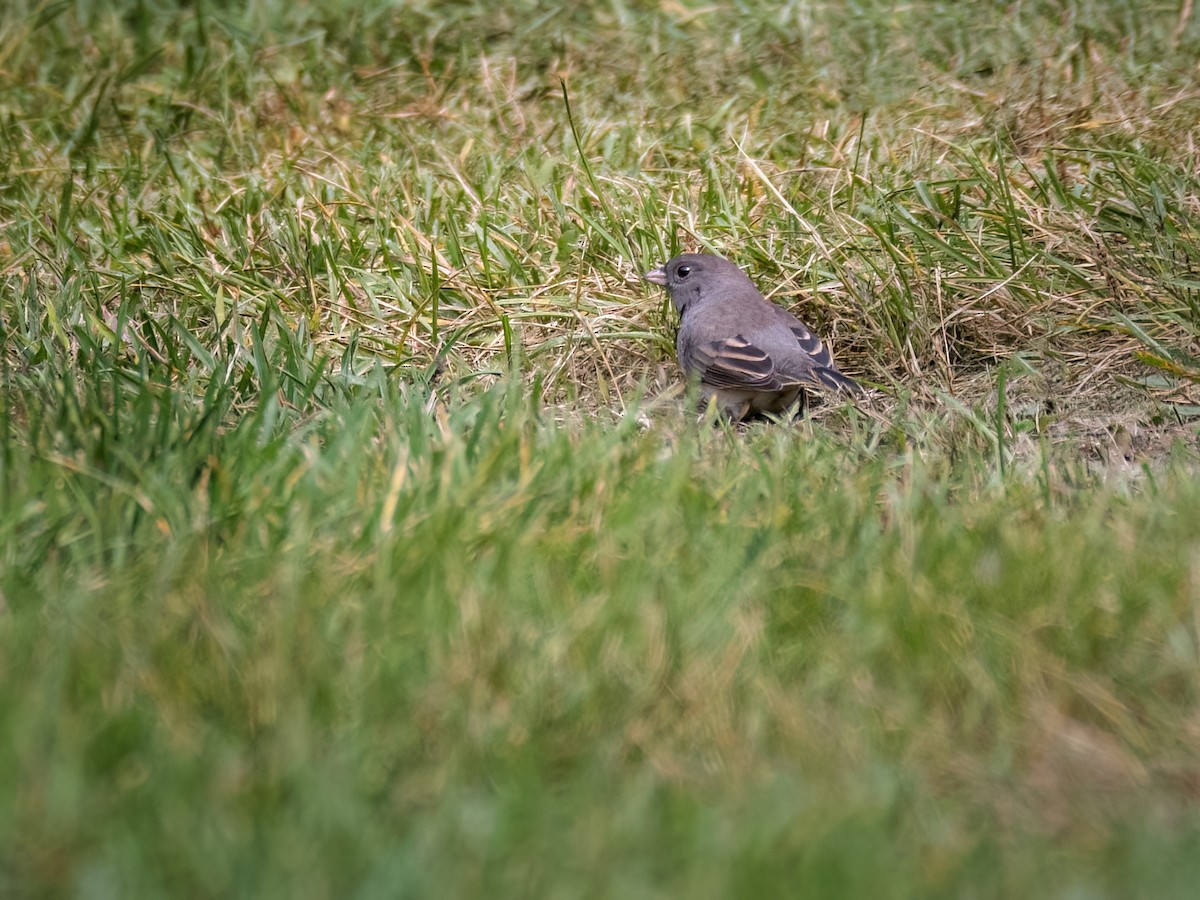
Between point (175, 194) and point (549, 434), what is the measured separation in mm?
2918

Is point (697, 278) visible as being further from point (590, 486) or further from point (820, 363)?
point (590, 486)

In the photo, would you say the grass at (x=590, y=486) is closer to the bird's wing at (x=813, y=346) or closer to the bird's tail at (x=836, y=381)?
the bird's tail at (x=836, y=381)

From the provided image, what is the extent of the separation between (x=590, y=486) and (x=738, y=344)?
5.15ft

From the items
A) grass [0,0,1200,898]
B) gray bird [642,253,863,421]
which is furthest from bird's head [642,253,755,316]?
grass [0,0,1200,898]

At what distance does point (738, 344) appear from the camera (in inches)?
176

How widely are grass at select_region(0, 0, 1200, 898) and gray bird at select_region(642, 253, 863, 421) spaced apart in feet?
0.59

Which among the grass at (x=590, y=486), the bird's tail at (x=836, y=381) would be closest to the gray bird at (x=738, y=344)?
the bird's tail at (x=836, y=381)

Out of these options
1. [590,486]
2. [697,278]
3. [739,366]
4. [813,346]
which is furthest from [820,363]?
[590,486]

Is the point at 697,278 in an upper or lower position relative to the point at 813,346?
upper

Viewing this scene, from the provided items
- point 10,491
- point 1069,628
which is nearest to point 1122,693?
point 1069,628

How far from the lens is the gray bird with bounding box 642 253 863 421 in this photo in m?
4.48

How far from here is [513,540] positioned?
272cm

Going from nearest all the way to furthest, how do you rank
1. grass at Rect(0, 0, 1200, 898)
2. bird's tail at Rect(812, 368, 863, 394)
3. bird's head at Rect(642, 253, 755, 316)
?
grass at Rect(0, 0, 1200, 898), bird's tail at Rect(812, 368, 863, 394), bird's head at Rect(642, 253, 755, 316)

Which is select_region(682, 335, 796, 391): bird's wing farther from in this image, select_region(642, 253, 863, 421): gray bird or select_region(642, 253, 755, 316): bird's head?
select_region(642, 253, 755, 316): bird's head
